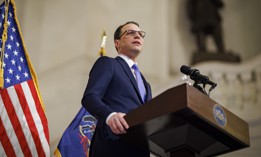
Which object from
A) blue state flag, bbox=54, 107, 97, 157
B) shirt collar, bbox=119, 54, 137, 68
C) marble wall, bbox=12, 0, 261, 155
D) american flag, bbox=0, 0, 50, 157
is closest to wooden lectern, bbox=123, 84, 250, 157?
shirt collar, bbox=119, 54, 137, 68

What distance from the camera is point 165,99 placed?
1.59 m

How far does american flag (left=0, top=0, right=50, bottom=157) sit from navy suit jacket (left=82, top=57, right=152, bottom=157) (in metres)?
1.32

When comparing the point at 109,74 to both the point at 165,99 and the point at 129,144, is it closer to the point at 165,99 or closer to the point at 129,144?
the point at 129,144

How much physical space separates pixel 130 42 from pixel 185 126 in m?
0.83

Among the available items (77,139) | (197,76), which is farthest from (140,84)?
(77,139)

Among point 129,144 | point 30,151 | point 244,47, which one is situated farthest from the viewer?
point 244,47

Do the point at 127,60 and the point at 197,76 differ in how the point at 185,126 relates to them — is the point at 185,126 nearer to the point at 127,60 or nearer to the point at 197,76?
the point at 197,76

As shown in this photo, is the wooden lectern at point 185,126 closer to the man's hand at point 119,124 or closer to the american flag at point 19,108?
the man's hand at point 119,124

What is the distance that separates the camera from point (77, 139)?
370 centimetres

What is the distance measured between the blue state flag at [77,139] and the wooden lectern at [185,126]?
178cm

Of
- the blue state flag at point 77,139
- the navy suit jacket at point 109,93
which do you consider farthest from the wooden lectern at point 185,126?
the blue state flag at point 77,139

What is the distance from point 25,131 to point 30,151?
16cm

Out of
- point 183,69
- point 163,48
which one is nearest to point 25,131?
point 183,69

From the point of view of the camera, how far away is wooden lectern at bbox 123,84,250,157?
5.13 ft
